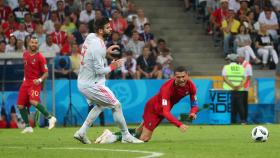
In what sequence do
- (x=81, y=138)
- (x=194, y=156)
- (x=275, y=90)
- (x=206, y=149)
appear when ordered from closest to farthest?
(x=194, y=156) → (x=206, y=149) → (x=81, y=138) → (x=275, y=90)

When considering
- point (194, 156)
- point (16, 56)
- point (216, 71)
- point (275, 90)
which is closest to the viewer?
point (194, 156)

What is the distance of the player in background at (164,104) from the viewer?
17375 mm

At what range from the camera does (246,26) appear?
33156mm

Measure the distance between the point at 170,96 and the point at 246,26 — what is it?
15.8 m

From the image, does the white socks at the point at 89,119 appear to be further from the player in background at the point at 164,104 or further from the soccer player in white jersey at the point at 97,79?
the player in background at the point at 164,104

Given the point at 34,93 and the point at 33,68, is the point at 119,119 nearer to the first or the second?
the point at 34,93

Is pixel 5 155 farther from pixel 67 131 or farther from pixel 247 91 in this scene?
pixel 247 91

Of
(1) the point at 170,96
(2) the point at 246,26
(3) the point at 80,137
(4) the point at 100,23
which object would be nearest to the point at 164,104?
(1) the point at 170,96

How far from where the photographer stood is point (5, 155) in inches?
584

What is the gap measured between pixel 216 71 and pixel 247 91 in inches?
180

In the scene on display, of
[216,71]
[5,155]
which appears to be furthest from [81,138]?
[216,71]

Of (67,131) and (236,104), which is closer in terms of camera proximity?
(67,131)

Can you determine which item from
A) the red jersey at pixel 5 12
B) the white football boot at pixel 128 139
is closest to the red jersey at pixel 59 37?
the red jersey at pixel 5 12

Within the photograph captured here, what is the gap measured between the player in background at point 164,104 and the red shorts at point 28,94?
5.63m
